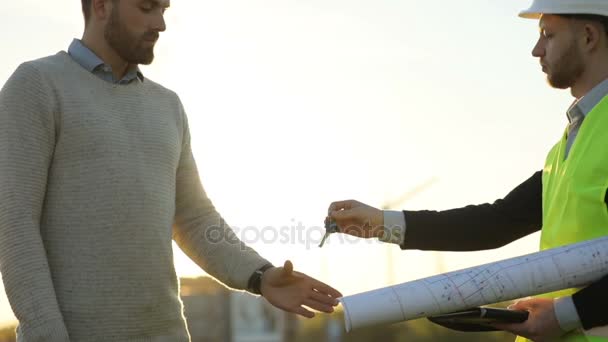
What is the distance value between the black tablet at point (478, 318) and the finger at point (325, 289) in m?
0.89

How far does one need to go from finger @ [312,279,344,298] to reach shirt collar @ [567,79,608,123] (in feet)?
5.34

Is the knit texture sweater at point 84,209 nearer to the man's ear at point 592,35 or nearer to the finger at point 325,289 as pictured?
the finger at point 325,289

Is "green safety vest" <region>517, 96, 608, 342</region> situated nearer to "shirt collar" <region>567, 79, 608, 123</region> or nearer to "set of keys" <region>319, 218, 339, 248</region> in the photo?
"shirt collar" <region>567, 79, 608, 123</region>

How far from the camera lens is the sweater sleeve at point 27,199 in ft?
17.6

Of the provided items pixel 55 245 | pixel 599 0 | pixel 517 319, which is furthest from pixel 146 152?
pixel 599 0

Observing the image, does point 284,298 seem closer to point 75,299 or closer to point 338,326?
point 75,299

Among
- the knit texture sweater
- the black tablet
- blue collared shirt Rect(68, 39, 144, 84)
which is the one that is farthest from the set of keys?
blue collared shirt Rect(68, 39, 144, 84)

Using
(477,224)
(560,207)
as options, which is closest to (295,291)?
(477,224)

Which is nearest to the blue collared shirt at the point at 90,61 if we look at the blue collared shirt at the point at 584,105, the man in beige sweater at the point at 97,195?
the man in beige sweater at the point at 97,195

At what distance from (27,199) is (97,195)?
39 centimetres

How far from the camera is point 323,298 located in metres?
6.25

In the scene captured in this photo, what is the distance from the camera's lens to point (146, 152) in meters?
6.02

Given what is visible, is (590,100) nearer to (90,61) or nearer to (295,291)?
(295,291)

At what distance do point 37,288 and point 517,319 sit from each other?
93.7 inches
